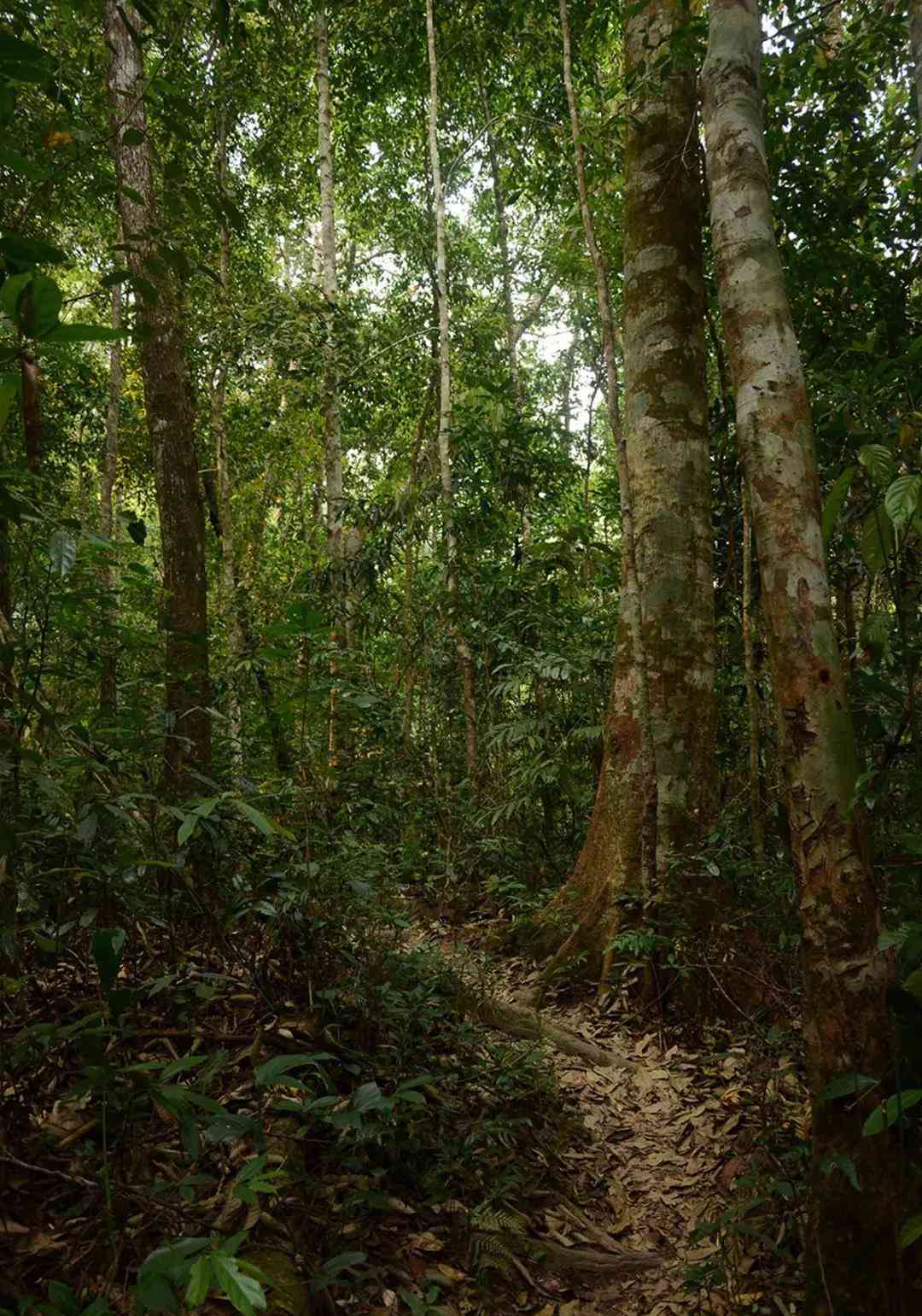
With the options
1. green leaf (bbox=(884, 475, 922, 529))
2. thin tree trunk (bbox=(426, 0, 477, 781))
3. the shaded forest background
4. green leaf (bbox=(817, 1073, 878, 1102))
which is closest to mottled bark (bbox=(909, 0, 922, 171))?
the shaded forest background

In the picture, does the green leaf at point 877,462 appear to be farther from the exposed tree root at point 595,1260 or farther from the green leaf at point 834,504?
the exposed tree root at point 595,1260

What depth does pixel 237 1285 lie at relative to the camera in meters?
1.49

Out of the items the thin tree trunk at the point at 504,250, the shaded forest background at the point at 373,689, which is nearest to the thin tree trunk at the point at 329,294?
the shaded forest background at the point at 373,689

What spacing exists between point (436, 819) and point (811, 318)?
4.50 m

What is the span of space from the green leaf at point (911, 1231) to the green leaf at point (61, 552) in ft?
7.21

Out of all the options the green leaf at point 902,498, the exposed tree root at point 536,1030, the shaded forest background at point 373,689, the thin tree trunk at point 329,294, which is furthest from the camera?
the thin tree trunk at point 329,294

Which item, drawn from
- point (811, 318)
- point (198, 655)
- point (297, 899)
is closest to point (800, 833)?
point (297, 899)

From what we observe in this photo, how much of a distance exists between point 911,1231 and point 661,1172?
5.81ft

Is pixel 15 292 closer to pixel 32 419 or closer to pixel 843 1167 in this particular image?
pixel 843 1167

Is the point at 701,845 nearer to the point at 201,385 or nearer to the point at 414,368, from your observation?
the point at 414,368

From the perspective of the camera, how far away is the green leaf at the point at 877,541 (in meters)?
2.29

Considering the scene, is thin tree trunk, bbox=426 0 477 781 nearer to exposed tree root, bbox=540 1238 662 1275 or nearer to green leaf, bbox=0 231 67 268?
exposed tree root, bbox=540 1238 662 1275

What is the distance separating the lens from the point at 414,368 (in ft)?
33.3

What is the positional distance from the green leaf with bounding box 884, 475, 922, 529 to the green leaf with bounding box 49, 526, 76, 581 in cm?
182
